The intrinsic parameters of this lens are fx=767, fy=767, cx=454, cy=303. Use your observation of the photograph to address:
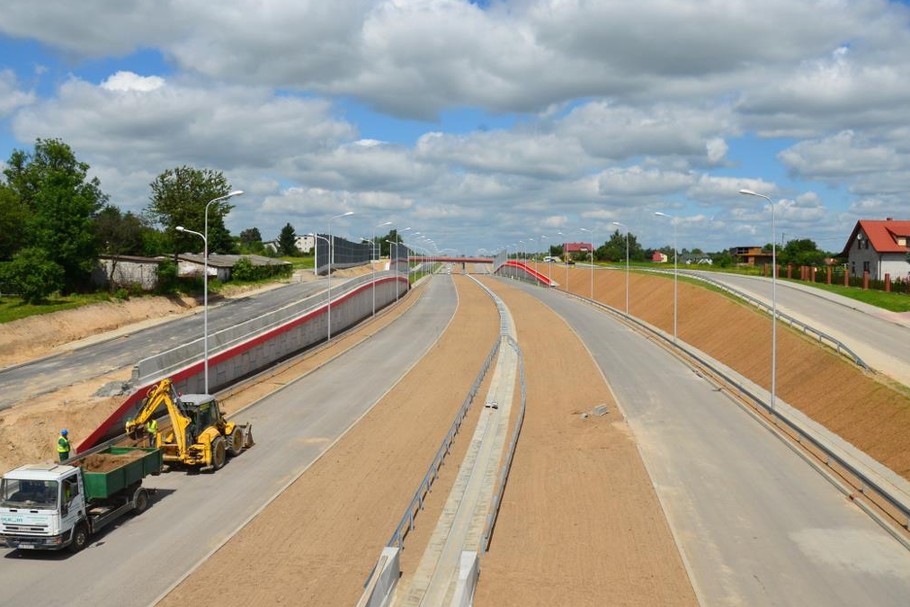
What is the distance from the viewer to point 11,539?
61.5 feet

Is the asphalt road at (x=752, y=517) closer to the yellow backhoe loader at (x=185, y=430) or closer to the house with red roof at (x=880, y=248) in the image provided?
the yellow backhoe loader at (x=185, y=430)

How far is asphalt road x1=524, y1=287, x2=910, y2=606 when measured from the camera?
1748cm

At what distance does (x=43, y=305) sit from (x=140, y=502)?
44.2 metres

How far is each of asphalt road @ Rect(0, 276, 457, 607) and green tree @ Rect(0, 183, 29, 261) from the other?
4514 centimetres

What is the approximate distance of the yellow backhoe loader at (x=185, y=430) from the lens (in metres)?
25.8

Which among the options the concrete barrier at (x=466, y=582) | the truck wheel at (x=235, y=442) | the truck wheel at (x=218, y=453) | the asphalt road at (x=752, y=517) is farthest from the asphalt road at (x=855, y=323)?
the truck wheel at (x=218, y=453)

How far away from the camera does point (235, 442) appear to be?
28.0 metres

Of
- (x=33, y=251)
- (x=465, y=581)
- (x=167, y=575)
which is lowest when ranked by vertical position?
(x=167, y=575)

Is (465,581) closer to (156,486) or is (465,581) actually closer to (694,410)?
(156,486)

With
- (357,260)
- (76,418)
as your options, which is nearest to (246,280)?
(357,260)

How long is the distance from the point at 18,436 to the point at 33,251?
126 ft

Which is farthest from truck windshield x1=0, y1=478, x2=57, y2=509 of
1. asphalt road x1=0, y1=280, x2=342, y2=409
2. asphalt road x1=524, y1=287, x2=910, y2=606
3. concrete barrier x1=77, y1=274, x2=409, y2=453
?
asphalt road x1=0, y1=280, x2=342, y2=409

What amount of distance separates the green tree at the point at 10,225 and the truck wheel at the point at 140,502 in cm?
5773

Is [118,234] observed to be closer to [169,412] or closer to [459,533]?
[169,412]
